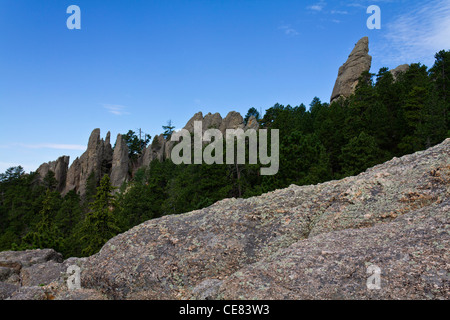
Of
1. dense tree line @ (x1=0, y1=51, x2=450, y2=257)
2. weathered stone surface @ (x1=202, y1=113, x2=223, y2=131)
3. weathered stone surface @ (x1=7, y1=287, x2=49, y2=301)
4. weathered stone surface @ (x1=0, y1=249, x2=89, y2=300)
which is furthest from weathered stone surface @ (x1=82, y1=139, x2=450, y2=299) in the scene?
weathered stone surface @ (x1=202, y1=113, x2=223, y2=131)

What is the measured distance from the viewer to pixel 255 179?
43312mm

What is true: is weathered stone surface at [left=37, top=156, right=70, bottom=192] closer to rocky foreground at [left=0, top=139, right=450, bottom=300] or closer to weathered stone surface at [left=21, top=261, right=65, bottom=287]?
weathered stone surface at [left=21, top=261, right=65, bottom=287]

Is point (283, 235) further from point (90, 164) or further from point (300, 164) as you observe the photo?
point (90, 164)

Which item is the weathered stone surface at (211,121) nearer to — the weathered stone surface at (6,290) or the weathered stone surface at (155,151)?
the weathered stone surface at (155,151)

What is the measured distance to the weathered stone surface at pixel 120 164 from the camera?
80.2 meters

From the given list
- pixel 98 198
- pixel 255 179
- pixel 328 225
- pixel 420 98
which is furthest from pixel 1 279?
pixel 420 98

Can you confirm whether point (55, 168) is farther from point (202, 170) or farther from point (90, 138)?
point (202, 170)

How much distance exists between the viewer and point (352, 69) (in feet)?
263

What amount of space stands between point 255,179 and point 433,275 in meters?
38.2

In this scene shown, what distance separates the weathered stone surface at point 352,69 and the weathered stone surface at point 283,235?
74.7 meters

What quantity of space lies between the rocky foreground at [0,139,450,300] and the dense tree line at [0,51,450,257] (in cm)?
2172

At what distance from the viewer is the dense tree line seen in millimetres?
33719

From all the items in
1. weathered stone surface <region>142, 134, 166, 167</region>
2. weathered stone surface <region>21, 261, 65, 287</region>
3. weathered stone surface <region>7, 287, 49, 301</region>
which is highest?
weathered stone surface <region>142, 134, 166, 167</region>
